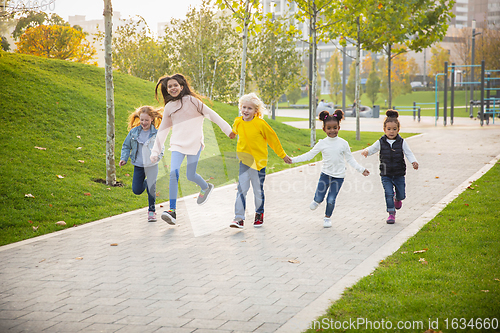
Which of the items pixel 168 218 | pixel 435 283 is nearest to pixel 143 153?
pixel 168 218

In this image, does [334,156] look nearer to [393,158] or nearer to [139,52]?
[393,158]

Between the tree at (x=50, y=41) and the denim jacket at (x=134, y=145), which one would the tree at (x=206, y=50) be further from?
the denim jacket at (x=134, y=145)

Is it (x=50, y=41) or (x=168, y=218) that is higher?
(x=50, y=41)

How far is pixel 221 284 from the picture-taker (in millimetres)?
4383

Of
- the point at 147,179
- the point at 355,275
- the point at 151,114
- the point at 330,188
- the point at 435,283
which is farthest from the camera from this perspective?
the point at 151,114

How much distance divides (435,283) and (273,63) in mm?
22959

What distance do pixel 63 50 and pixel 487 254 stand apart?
28.1 m

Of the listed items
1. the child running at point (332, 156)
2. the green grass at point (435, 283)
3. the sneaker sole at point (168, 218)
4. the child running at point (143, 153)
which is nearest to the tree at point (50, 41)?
the child running at point (143, 153)

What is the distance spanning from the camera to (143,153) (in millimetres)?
6820

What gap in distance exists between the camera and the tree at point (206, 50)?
23.5m

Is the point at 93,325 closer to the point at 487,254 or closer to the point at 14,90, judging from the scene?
the point at 487,254

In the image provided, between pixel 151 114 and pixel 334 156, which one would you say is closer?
pixel 334 156

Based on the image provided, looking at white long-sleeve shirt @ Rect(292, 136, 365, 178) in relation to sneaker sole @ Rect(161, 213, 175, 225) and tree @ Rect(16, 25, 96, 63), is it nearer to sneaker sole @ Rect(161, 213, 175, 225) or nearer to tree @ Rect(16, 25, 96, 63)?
sneaker sole @ Rect(161, 213, 175, 225)

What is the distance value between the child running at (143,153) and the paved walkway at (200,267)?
1.63ft
